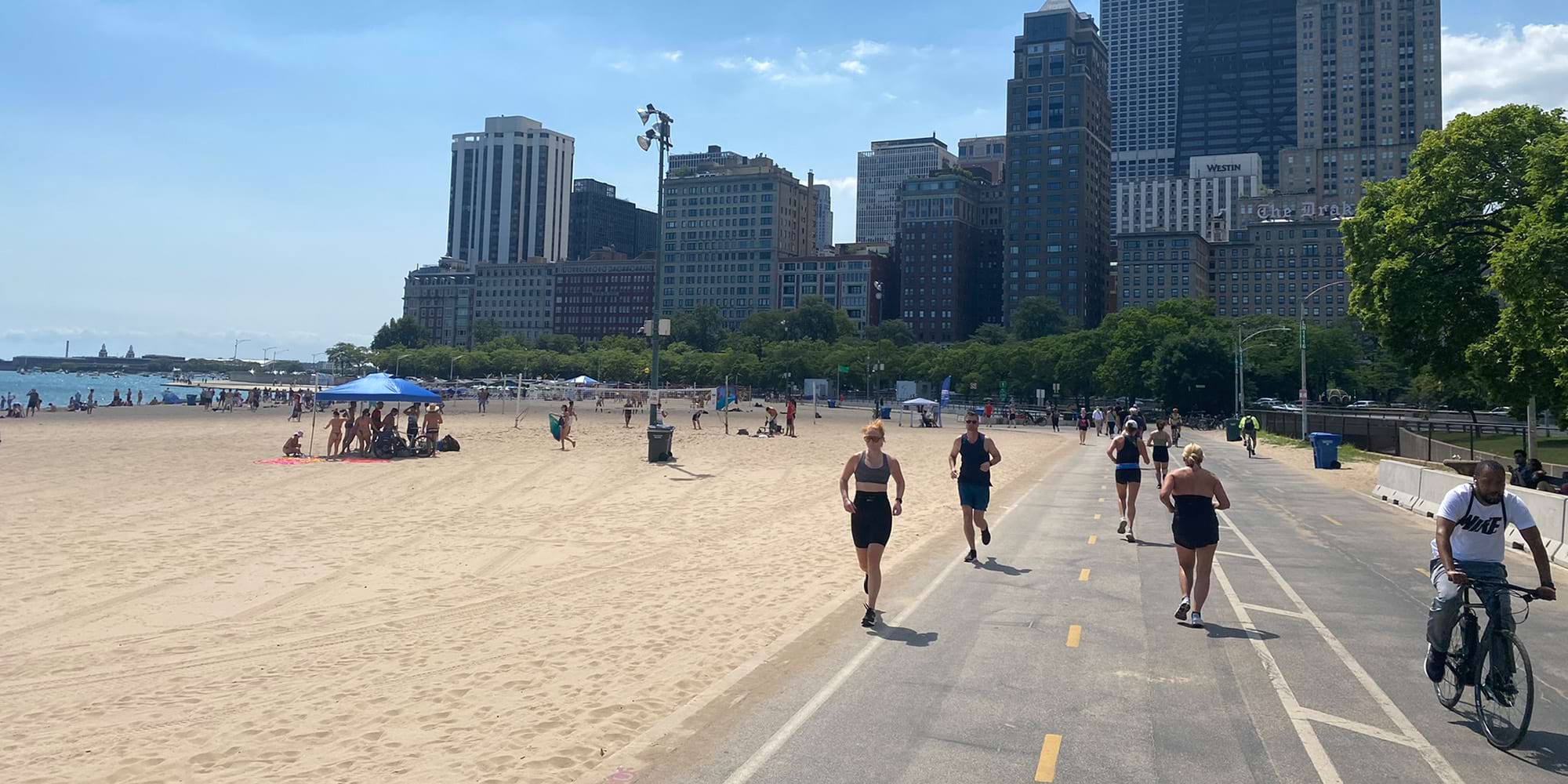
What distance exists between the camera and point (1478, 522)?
258 inches

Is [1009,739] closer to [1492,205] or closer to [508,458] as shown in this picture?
[508,458]

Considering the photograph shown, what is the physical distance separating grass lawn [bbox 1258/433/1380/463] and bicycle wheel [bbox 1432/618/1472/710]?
33646 millimetres

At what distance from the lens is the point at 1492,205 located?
31969 millimetres

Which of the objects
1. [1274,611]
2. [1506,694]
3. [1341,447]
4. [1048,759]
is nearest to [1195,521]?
[1274,611]

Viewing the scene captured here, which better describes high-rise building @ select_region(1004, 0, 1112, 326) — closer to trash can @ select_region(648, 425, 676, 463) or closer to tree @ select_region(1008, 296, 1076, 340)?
tree @ select_region(1008, 296, 1076, 340)

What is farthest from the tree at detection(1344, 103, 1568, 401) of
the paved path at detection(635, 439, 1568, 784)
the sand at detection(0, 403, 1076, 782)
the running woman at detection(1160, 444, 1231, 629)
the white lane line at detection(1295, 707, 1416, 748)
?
Result: the white lane line at detection(1295, 707, 1416, 748)

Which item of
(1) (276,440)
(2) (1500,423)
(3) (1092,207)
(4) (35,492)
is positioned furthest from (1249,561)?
(3) (1092,207)

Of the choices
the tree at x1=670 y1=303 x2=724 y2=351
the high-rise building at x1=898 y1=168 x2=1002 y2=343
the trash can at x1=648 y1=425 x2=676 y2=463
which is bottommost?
the trash can at x1=648 y1=425 x2=676 y2=463

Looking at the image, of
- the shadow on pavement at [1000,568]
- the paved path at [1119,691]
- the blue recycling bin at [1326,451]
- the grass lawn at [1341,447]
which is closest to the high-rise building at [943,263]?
the grass lawn at [1341,447]

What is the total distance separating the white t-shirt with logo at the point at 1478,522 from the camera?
6469 millimetres

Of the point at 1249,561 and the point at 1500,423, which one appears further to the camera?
the point at 1500,423

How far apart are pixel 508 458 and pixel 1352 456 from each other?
31956mm

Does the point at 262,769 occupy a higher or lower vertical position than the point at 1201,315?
lower

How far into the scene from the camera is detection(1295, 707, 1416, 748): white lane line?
6137 mm
